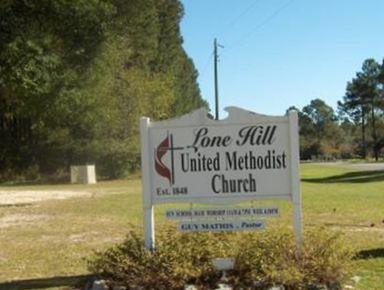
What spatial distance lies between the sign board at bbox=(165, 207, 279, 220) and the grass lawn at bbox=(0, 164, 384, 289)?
1.23 m

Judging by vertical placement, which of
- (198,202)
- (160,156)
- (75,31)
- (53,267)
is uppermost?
(75,31)

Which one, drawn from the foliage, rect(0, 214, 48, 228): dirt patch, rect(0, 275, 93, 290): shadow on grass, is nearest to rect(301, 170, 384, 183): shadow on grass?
the foliage

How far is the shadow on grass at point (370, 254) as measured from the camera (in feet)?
30.6

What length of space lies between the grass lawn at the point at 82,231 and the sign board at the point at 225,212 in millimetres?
1234

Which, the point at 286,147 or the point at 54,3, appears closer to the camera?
the point at 286,147

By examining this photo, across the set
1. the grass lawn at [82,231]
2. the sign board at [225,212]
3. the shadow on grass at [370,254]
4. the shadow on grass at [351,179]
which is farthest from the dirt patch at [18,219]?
the shadow on grass at [351,179]

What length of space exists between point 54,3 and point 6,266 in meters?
11.3

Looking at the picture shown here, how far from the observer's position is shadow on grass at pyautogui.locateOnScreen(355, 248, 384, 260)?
932 centimetres

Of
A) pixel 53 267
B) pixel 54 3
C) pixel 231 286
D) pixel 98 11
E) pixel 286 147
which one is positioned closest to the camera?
pixel 231 286

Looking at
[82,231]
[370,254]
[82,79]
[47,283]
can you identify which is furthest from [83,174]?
[47,283]

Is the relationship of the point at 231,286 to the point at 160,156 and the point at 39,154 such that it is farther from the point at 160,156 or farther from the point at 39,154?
the point at 39,154

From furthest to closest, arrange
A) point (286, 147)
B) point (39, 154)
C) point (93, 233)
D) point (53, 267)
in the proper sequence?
1. point (39, 154)
2. point (93, 233)
3. point (53, 267)
4. point (286, 147)

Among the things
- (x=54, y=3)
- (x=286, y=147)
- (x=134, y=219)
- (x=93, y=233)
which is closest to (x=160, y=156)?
(x=286, y=147)

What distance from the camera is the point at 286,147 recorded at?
7832 mm
